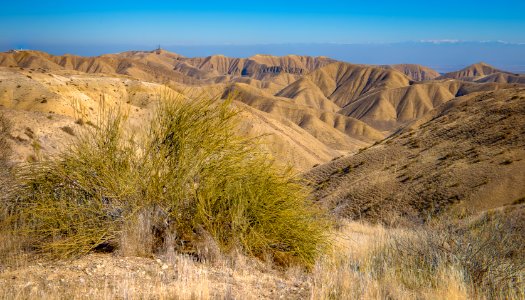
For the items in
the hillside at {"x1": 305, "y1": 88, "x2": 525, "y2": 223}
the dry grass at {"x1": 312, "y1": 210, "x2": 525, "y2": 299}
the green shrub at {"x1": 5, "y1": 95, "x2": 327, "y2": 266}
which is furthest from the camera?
the hillside at {"x1": 305, "y1": 88, "x2": 525, "y2": 223}

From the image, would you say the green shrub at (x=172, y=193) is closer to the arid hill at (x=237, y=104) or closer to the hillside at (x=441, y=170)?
the arid hill at (x=237, y=104)

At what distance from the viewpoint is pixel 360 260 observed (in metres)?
7.80

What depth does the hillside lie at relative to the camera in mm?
27578

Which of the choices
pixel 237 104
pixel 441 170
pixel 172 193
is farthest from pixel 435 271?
pixel 441 170

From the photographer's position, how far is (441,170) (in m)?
33.0

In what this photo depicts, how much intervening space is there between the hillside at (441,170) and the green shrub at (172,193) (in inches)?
528

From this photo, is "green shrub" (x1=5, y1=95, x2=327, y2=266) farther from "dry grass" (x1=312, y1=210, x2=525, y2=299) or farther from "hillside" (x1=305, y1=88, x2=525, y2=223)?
"hillside" (x1=305, y1=88, x2=525, y2=223)

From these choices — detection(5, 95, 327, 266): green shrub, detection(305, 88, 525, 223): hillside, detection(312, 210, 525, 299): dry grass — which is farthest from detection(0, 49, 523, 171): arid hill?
detection(305, 88, 525, 223): hillside

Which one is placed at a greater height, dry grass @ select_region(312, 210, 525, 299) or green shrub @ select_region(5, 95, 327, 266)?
green shrub @ select_region(5, 95, 327, 266)

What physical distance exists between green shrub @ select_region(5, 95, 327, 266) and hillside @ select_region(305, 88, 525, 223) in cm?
1340

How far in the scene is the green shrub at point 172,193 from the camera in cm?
692

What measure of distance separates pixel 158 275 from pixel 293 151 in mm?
63285

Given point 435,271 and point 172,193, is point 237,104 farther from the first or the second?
point 435,271

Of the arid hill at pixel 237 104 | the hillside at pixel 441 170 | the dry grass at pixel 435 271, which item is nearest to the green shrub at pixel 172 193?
the arid hill at pixel 237 104
